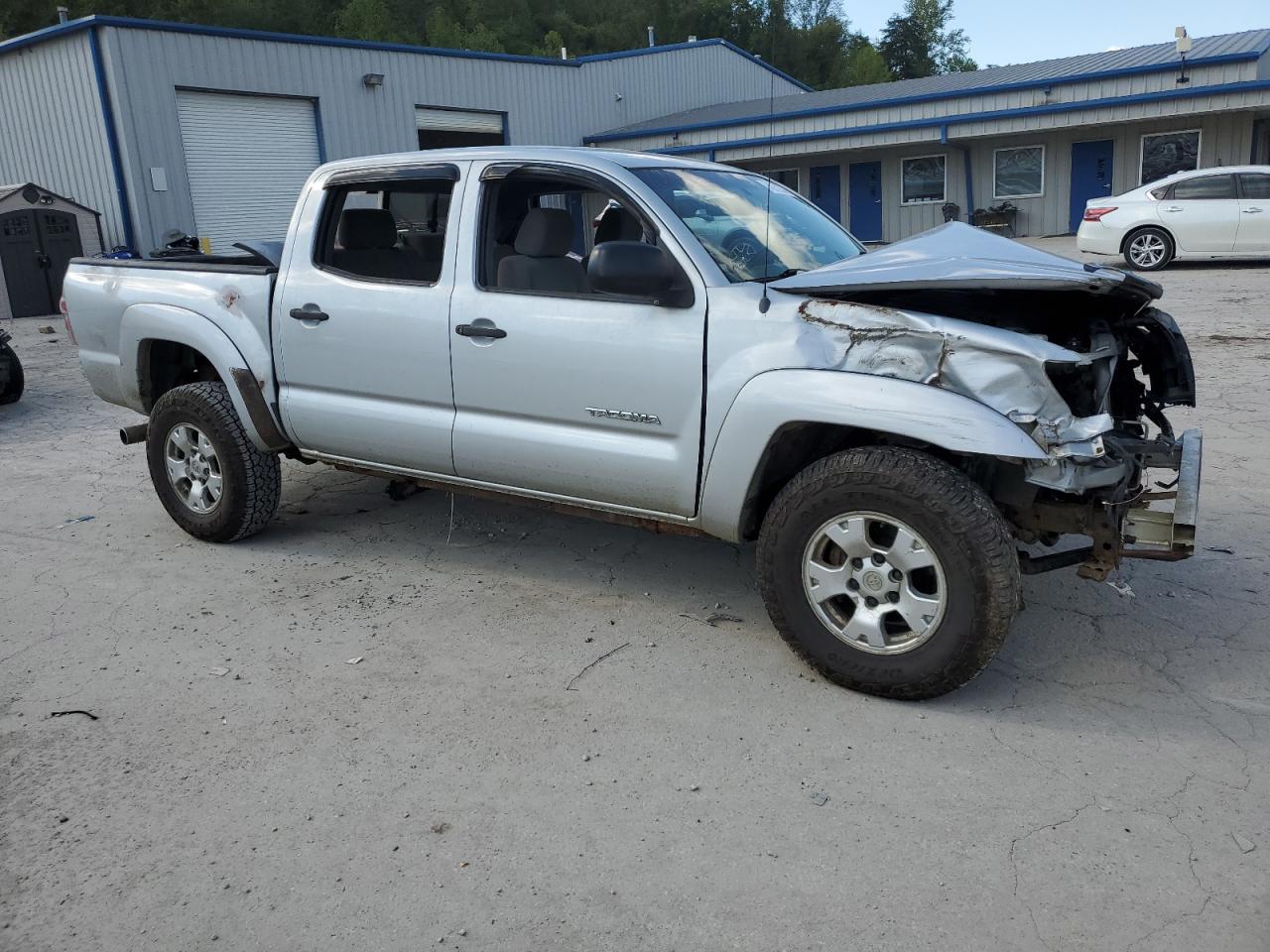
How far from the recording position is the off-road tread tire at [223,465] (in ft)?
17.5

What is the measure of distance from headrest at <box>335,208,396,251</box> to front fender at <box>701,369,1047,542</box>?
2.36 meters

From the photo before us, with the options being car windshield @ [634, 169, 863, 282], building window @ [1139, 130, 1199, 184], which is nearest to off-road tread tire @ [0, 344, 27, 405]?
car windshield @ [634, 169, 863, 282]

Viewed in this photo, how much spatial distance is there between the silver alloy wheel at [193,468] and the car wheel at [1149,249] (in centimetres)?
1536

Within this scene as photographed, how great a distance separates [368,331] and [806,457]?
6.94ft

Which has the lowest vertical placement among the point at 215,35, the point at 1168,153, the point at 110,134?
the point at 1168,153

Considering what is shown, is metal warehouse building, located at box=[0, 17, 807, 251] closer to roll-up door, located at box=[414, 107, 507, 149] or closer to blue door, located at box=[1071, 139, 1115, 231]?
roll-up door, located at box=[414, 107, 507, 149]

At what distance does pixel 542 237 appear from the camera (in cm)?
446

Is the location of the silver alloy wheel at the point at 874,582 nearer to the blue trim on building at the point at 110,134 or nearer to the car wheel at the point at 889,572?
the car wheel at the point at 889,572

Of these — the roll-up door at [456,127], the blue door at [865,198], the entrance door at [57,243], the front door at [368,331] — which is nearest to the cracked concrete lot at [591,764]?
the front door at [368,331]

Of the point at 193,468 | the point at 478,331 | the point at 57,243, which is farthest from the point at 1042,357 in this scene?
Result: the point at 57,243

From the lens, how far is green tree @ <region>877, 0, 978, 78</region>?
73125mm

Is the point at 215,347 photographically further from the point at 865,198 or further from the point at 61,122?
the point at 865,198

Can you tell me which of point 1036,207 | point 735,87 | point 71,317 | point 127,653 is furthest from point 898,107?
point 127,653

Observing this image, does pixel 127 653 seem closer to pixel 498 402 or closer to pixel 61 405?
pixel 498 402
